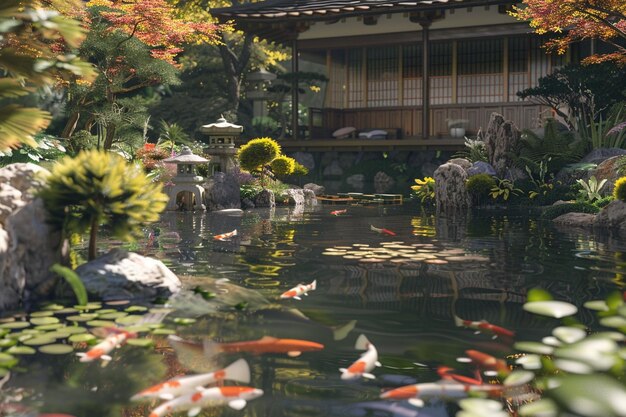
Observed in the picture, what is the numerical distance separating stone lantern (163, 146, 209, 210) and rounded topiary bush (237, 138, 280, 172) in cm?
144

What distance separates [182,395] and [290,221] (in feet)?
31.5

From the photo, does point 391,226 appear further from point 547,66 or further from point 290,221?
point 547,66

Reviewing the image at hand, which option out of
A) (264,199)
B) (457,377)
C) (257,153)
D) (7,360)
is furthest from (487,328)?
(257,153)

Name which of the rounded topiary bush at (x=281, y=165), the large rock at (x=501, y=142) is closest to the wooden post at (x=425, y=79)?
the large rock at (x=501, y=142)

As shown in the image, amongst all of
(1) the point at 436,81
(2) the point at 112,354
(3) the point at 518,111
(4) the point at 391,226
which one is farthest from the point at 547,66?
(2) the point at 112,354

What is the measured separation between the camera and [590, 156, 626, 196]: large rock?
46.2ft

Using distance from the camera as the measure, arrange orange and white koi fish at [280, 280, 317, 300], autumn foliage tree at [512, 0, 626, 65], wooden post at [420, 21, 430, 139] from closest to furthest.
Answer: orange and white koi fish at [280, 280, 317, 300] → autumn foliage tree at [512, 0, 626, 65] → wooden post at [420, 21, 430, 139]

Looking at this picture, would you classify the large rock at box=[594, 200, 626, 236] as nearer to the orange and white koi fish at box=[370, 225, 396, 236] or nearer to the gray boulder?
the orange and white koi fish at box=[370, 225, 396, 236]

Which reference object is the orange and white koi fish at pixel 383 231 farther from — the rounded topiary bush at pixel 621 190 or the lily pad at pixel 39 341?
the lily pad at pixel 39 341

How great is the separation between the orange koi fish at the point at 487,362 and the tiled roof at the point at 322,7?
57.0ft

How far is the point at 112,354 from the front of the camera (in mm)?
5215

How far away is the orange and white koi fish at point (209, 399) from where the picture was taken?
4.07 metres

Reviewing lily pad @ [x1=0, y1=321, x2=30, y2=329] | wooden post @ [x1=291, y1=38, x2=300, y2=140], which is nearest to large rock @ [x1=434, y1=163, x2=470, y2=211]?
wooden post @ [x1=291, y1=38, x2=300, y2=140]

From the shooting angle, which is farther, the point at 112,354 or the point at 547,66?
the point at 547,66
